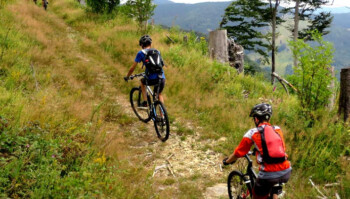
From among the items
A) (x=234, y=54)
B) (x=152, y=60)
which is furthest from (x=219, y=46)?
(x=152, y=60)

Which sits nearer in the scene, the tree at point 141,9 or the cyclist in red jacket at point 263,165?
the cyclist in red jacket at point 263,165

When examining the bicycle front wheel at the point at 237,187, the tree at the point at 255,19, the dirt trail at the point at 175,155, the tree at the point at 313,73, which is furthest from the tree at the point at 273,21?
the bicycle front wheel at the point at 237,187

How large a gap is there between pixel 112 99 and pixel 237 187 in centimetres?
569

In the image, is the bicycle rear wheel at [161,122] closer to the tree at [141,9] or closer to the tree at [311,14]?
the tree at [141,9]

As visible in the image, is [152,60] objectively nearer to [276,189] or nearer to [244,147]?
[244,147]

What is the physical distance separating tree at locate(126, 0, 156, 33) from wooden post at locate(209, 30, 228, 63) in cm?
400

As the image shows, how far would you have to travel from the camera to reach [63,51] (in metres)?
11.1

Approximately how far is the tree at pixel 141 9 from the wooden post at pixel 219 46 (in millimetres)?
3995

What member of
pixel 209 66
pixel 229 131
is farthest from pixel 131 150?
pixel 209 66

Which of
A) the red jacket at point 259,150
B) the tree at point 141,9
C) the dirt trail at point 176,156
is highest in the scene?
the tree at point 141,9

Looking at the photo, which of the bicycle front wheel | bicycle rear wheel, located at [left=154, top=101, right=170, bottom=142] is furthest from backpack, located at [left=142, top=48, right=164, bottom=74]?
the bicycle front wheel

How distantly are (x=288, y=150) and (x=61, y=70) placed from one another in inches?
308

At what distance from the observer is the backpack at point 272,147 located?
3090 millimetres

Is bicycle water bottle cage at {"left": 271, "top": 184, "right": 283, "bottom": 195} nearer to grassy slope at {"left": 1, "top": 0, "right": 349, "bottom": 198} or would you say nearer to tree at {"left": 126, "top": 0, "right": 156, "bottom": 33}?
grassy slope at {"left": 1, "top": 0, "right": 349, "bottom": 198}
